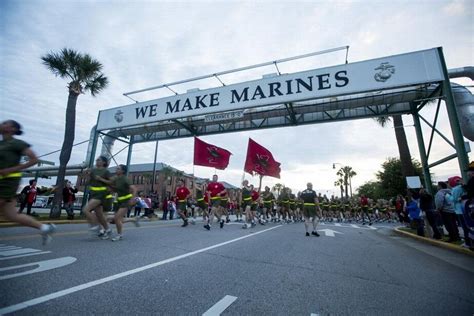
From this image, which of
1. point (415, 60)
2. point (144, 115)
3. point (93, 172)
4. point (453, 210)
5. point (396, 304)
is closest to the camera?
point (396, 304)

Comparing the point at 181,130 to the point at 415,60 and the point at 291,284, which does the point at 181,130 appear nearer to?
the point at 415,60

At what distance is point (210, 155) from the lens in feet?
44.7

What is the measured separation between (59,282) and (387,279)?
419 cm

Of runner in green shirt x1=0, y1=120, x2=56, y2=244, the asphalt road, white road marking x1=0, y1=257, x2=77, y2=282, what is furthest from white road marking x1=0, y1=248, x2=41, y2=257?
white road marking x1=0, y1=257, x2=77, y2=282

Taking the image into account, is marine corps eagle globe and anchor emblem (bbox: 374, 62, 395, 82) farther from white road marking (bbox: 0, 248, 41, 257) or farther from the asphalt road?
white road marking (bbox: 0, 248, 41, 257)

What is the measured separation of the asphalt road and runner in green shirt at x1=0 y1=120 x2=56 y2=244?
63cm

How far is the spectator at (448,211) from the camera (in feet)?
22.0

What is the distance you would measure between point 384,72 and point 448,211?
5769mm

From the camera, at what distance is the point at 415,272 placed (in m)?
3.74

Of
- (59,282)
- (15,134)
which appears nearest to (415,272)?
(59,282)

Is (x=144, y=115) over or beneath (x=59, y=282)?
over

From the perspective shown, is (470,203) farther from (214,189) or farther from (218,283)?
(214,189)

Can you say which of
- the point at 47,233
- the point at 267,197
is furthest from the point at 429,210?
the point at 47,233

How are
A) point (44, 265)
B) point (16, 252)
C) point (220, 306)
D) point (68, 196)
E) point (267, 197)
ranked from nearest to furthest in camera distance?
point (220, 306)
point (44, 265)
point (16, 252)
point (68, 196)
point (267, 197)
